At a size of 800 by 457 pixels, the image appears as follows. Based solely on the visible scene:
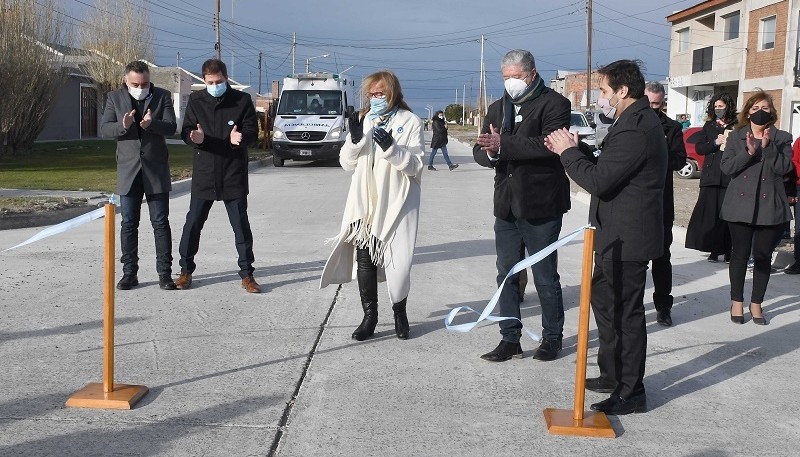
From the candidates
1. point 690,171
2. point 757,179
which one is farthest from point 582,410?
point 690,171

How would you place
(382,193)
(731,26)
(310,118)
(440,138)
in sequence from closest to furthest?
(382,193), (440,138), (310,118), (731,26)

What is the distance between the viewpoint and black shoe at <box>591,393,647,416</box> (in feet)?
15.6

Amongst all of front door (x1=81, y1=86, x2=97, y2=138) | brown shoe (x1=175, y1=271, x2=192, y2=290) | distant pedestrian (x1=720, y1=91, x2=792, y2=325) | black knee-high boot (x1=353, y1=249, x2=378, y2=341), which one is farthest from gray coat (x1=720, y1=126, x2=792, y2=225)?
front door (x1=81, y1=86, x2=97, y2=138)

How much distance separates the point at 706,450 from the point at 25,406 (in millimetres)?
3609

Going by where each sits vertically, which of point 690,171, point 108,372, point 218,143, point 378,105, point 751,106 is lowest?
point 108,372

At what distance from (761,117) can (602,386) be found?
3.02m

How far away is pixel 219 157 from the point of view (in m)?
7.59

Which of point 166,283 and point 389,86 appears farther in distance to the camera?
point 166,283

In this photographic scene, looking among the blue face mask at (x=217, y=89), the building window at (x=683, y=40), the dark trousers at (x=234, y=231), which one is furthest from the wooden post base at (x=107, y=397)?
the building window at (x=683, y=40)

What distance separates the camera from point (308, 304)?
23.8ft

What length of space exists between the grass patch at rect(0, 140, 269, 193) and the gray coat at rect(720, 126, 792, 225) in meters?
11.5

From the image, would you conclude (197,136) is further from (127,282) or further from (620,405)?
(620,405)

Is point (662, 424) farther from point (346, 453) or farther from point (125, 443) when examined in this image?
point (125, 443)

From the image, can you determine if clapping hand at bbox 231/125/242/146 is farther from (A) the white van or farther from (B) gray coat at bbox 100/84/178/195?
(A) the white van
